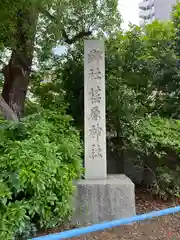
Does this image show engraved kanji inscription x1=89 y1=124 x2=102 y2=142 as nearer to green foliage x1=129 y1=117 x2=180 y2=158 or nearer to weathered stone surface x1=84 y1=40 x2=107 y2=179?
weathered stone surface x1=84 y1=40 x2=107 y2=179

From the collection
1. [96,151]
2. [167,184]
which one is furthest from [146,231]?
[167,184]

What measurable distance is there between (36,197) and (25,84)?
3436mm

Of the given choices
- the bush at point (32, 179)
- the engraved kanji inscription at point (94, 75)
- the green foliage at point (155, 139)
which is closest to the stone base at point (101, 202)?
the bush at point (32, 179)

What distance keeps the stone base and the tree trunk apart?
2.43 m

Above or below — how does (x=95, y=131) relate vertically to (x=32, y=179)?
above

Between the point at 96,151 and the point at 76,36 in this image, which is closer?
the point at 96,151

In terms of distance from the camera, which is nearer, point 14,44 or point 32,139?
point 32,139

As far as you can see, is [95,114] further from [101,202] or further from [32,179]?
[32,179]

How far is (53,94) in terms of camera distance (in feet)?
20.2

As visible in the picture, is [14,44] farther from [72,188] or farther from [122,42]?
[72,188]

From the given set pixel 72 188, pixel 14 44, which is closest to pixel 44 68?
pixel 14 44

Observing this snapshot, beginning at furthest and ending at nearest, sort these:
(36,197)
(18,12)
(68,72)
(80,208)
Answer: (68,72)
(18,12)
(80,208)
(36,197)

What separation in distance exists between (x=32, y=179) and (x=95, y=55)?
95.7 inches

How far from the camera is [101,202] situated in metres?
3.76
